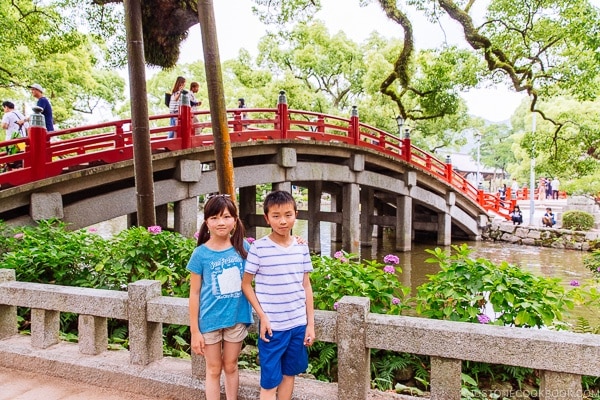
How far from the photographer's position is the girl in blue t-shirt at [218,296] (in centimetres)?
258

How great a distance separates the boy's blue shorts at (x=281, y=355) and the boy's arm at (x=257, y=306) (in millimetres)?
53

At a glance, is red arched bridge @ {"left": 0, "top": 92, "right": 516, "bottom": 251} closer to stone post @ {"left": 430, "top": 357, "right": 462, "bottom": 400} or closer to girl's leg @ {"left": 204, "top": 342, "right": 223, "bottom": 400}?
girl's leg @ {"left": 204, "top": 342, "right": 223, "bottom": 400}

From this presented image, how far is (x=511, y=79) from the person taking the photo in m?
12.4

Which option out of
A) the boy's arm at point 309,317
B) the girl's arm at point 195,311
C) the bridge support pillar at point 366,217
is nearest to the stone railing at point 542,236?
the bridge support pillar at point 366,217

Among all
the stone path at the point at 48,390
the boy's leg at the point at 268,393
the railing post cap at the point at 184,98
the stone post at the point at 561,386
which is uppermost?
the railing post cap at the point at 184,98

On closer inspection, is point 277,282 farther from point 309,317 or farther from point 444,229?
point 444,229

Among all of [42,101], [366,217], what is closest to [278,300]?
[42,101]

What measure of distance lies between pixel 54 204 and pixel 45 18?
18.2 feet

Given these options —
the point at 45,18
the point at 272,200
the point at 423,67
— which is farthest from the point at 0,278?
the point at 423,67

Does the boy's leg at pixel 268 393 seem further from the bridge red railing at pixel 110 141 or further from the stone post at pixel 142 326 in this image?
the bridge red railing at pixel 110 141

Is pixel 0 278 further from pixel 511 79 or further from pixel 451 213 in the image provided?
pixel 451 213

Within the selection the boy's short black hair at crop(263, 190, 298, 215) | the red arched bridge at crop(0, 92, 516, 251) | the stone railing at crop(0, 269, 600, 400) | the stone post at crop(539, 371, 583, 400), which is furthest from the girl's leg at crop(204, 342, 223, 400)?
the red arched bridge at crop(0, 92, 516, 251)

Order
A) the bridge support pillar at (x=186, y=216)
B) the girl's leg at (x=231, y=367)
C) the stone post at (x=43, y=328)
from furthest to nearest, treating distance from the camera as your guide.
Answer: the bridge support pillar at (x=186, y=216)
the stone post at (x=43, y=328)
the girl's leg at (x=231, y=367)

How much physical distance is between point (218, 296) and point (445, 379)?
1.45 meters
